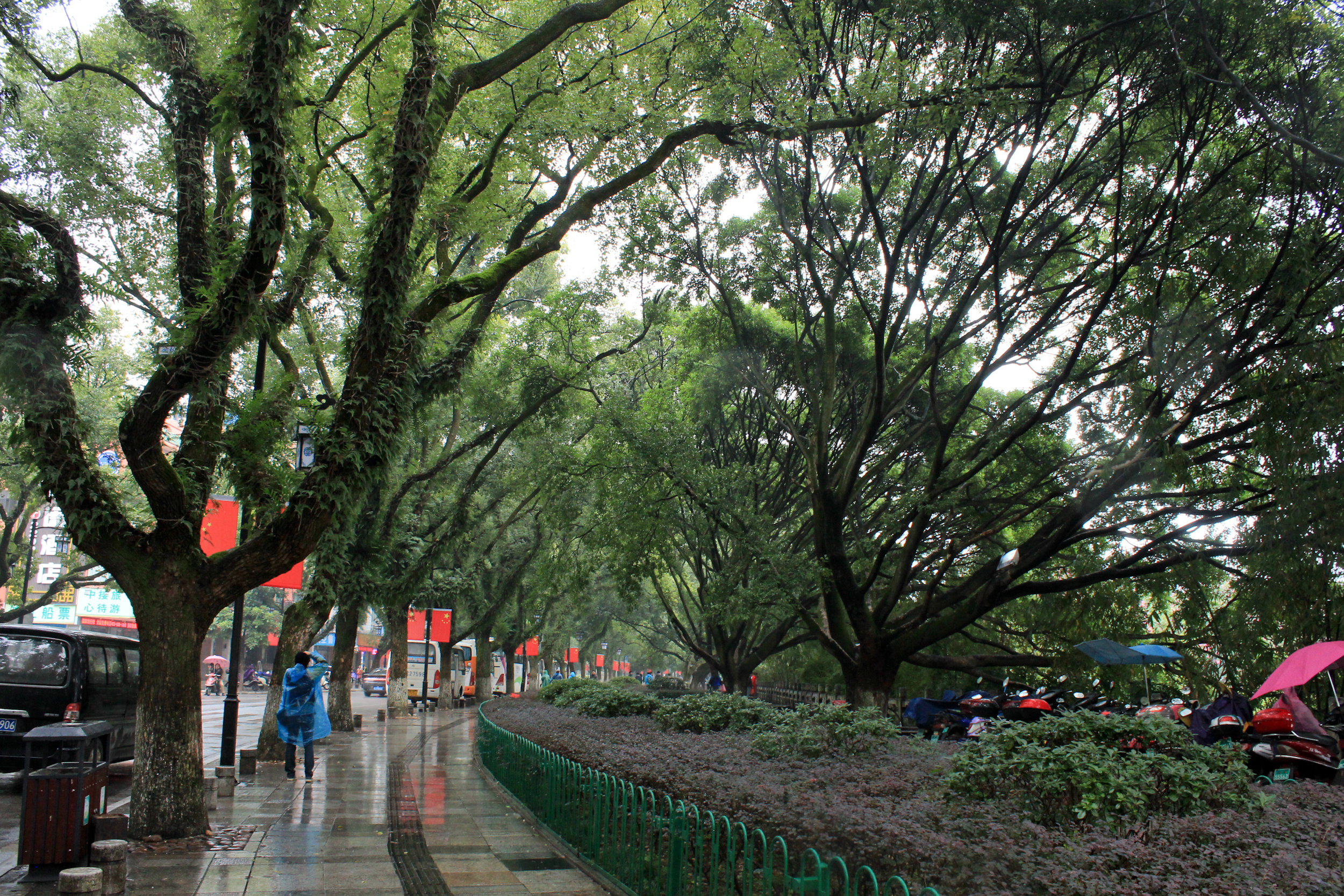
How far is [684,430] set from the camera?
1595cm


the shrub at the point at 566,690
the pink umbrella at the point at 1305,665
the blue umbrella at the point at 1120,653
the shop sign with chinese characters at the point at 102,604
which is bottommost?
the shrub at the point at 566,690

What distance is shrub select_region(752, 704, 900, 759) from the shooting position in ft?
22.4

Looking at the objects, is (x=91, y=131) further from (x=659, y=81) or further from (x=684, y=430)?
(x=684, y=430)

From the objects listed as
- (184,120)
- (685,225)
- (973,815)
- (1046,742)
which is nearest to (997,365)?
(685,225)

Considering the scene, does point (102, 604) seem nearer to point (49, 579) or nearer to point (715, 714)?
point (49, 579)

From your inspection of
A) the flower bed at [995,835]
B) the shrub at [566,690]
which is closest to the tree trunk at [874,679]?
the shrub at [566,690]

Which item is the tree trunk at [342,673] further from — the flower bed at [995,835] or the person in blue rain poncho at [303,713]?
the flower bed at [995,835]

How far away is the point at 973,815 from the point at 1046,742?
1829mm

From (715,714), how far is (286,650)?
25.5 ft

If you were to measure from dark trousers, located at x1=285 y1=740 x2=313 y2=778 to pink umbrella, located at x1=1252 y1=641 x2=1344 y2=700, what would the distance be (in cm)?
1064

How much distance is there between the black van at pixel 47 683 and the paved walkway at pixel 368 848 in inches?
77.7

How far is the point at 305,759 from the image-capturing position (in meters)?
11.4

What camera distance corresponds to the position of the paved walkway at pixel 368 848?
20.1ft

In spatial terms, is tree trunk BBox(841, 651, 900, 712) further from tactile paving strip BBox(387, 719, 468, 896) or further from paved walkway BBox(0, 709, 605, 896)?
tactile paving strip BBox(387, 719, 468, 896)
